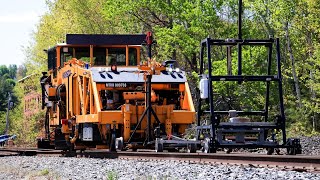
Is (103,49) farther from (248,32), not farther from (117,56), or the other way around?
(248,32)

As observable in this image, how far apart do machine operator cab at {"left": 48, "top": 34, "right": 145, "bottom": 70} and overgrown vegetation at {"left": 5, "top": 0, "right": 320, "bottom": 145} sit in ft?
40.6

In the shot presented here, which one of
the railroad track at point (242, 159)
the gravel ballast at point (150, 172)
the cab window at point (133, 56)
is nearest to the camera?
the gravel ballast at point (150, 172)

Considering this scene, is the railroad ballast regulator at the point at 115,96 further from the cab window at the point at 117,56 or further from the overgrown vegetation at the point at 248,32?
the overgrown vegetation at the point at 248,32

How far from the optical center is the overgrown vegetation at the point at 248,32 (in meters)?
35.8

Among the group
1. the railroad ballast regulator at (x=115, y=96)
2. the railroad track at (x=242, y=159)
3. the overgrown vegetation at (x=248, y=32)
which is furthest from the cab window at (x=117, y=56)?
the overgrown vegetation at (x=248, y=32)

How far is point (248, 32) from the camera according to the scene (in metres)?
39.4

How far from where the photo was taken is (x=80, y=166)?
15602 mm

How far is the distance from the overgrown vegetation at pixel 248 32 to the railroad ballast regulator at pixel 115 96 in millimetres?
13167

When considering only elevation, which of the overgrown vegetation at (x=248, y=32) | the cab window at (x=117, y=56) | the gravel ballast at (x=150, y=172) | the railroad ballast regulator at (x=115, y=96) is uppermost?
the overgrown vegetation at (x=248, y=32)

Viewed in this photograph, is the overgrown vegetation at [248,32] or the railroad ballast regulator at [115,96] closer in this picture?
the railroad ballast regulator at [115,96]

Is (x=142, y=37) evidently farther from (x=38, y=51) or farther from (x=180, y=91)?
(x=38, y=51)

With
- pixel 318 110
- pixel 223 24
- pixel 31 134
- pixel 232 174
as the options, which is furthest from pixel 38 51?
pixel 232 174

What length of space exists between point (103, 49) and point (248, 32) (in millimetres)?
18158

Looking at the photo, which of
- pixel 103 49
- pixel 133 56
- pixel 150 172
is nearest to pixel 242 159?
pixel 150 172
